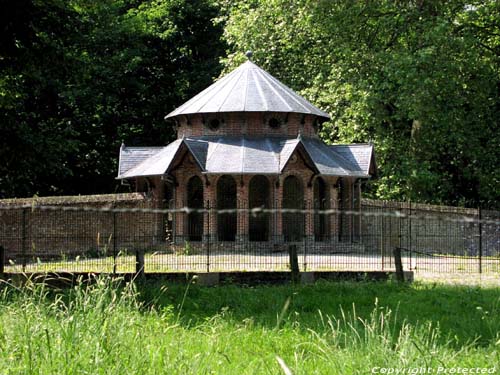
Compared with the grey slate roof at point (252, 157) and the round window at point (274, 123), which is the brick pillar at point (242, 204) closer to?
the grey slate roof at point (252, 157)

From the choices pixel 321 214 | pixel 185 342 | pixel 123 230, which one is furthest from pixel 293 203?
pixel 185 342

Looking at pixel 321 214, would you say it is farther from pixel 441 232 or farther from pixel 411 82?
pixel 411 82

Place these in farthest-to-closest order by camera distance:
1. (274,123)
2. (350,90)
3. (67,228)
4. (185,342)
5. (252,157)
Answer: (350,90) < (274,123) < (252,157) < (67,228) < (185,342)

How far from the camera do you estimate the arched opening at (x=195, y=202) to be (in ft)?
93.7

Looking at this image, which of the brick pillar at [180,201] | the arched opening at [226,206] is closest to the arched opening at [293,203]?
the arched opening at [226,206]

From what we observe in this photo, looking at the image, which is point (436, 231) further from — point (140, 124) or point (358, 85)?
point (140, 124)

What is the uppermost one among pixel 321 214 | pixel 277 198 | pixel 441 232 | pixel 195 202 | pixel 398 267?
pixel 277 198

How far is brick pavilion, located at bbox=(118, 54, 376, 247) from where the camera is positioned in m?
27.6

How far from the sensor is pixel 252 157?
2772 cm

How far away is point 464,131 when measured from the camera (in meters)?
31.7

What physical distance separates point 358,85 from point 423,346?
26245 millimetres

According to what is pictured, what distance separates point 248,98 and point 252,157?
9.92 feet

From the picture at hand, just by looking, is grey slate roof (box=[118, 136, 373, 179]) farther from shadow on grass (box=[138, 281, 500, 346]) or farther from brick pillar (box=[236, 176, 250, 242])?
shadow on grass (box=[138, 281, 500, 346])

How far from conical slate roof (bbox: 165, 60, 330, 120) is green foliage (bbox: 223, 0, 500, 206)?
2742mm
